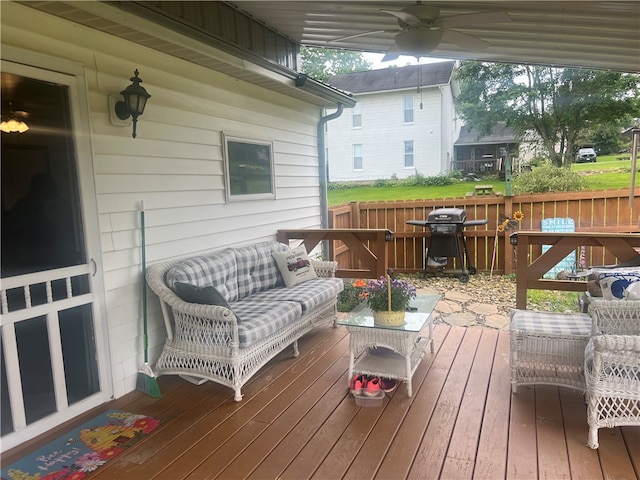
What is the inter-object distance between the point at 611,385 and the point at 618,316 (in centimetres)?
47

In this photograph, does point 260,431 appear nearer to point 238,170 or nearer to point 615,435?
point 615,435

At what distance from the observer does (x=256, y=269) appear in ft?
13.6

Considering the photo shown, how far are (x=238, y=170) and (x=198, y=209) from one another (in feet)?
2.37

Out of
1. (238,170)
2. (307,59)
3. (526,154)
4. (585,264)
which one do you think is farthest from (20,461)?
(307,59)

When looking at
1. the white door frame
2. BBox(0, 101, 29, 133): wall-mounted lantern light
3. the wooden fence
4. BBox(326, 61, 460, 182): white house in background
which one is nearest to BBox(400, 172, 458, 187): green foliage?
BBox(326, 61, 460, 182): white house in background

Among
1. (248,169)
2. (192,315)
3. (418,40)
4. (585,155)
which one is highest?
(418,40)

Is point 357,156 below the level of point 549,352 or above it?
above

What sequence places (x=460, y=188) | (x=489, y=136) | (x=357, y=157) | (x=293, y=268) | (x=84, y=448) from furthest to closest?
(x=357, y=157) < (x=489, y=136) < (x=460, y=188) < (x=293, y=268) < (x=84, y=448)

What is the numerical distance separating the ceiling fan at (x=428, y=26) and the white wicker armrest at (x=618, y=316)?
1915 millimetres

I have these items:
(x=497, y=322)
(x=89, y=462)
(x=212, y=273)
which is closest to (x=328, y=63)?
(x=497, y=322)

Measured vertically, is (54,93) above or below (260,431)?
above

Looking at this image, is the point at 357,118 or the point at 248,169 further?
the point at 357,118

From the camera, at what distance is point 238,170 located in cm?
439

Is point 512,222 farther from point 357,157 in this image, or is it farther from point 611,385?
point 357,157
